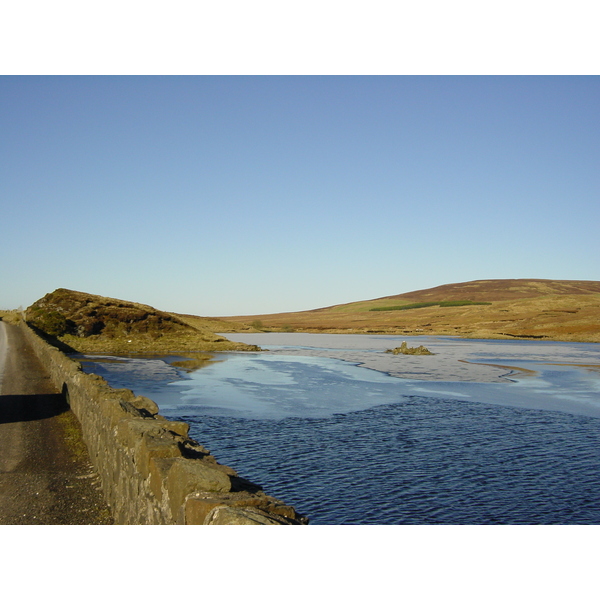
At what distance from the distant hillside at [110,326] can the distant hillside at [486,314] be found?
56483mm

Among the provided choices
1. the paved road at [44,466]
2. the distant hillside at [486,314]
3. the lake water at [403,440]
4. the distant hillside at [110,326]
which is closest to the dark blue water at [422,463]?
the lake water at [403,440]

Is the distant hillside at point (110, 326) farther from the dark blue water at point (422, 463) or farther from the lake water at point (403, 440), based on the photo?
the dark blue water at point (422, 463)

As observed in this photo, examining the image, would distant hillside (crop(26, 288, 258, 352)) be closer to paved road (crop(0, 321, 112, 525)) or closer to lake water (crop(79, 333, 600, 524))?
lake water (crop(79, 333, 600, 524))

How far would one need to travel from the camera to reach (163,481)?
5.34 m

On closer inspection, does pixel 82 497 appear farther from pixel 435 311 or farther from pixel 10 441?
pixel 435 311

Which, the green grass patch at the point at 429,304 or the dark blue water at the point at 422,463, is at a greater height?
the green grass patch at the point at 429,304

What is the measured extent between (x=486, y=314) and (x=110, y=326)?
310 feet

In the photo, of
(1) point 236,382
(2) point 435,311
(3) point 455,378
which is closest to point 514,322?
(2) point 435,311

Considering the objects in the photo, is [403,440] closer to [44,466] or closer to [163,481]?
[44,466]

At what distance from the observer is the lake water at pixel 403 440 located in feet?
35.7

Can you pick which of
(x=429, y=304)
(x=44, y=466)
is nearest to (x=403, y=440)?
(x=44, y=466)

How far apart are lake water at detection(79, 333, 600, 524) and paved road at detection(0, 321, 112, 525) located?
3992 millimetres

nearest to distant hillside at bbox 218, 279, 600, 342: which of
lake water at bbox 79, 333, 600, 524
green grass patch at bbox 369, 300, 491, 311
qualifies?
green grass patch at bbox 369, 300, 491, 311

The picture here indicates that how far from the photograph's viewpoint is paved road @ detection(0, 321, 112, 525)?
7367 mm
